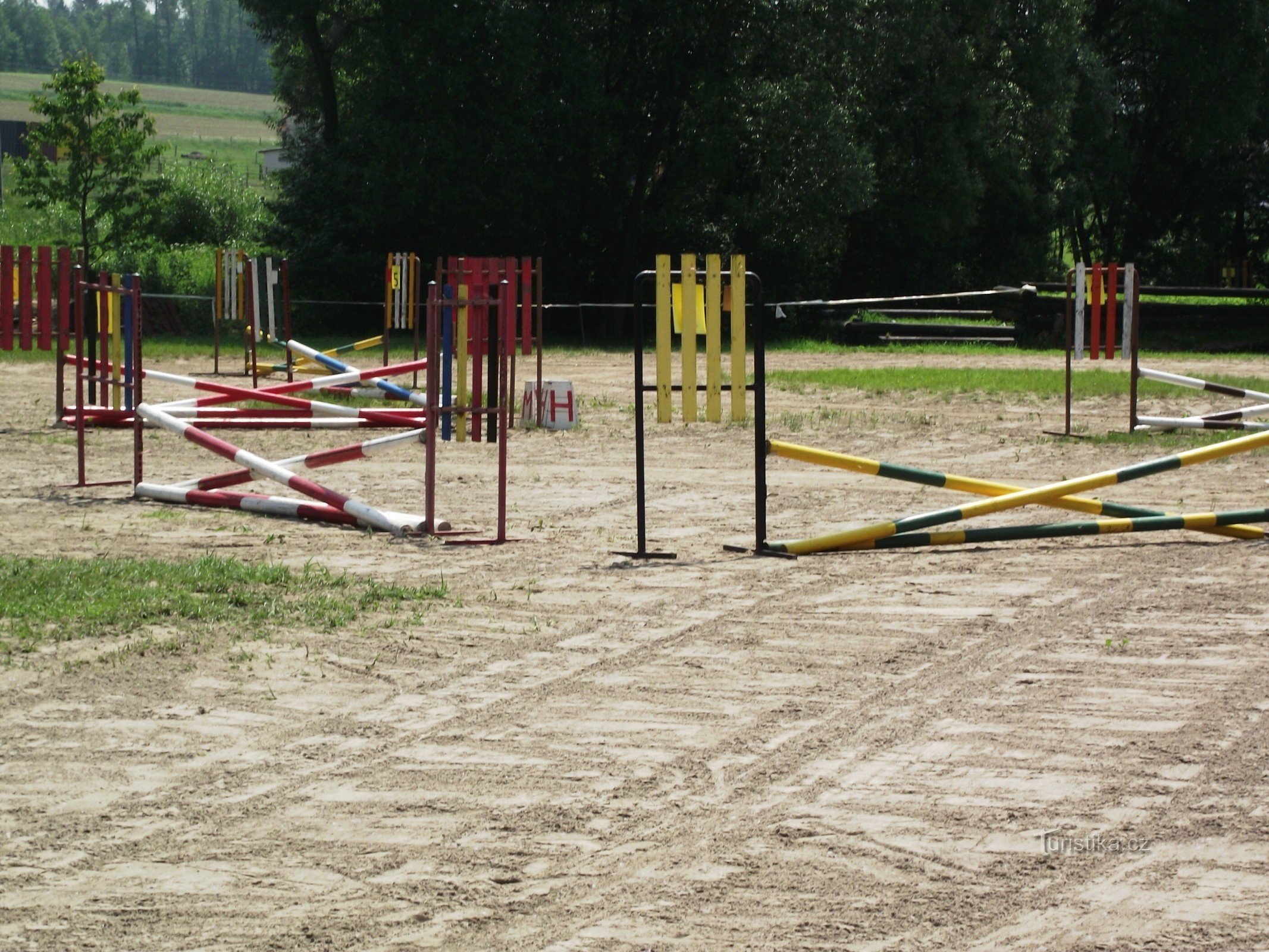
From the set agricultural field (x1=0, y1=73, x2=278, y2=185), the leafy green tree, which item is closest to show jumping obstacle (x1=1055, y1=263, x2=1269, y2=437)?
the leafy green tree

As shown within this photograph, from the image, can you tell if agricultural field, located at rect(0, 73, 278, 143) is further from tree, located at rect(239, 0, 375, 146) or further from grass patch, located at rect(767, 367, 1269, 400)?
grass patch, located at rect(767, 367, 1269, 400)

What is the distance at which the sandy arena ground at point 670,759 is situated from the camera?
3842mm

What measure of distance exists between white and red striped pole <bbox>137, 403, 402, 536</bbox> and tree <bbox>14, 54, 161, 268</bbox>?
2852 centimetres

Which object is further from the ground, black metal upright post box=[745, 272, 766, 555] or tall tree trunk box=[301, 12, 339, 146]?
tall tree trunk box=[301, 12, 339, 146]

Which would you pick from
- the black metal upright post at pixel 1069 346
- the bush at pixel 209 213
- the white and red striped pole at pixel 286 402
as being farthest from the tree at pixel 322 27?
the black metal upright post at pixel 1069 346

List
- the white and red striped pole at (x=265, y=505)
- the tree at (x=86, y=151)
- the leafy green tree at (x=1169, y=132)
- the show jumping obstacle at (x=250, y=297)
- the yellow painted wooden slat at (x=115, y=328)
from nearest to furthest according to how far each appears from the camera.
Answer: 1. the white and red striped pole at (x=265, y=505)
2. the yellow painted wooden slat at (x=115, y=328)
3. the show jumping obstacle at (x=250, y=297)
4. the tree at (x=86, y=151)
5. the leafy green tree at (x=1169, y=132)

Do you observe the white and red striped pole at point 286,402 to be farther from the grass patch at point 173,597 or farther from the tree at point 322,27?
the tree at point 322,27

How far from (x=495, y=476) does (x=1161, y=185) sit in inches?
1600

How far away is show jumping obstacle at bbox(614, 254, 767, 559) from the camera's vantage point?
29.1 feet

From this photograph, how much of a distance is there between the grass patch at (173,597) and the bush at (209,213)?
36.7 metres

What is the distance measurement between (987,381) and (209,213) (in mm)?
31946

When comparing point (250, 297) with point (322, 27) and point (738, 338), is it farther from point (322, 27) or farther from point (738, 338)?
point (322, 27)

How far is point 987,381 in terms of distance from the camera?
21.0 m

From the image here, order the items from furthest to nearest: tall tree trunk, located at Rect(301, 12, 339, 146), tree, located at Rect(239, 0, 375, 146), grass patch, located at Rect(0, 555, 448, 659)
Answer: tall tree trunk, located at Rect(301, 12, 339, 146) → tree, located at Rect(239, 0, 375, 146) → grass patch, located at Rect(0, 555, 448, 659)
